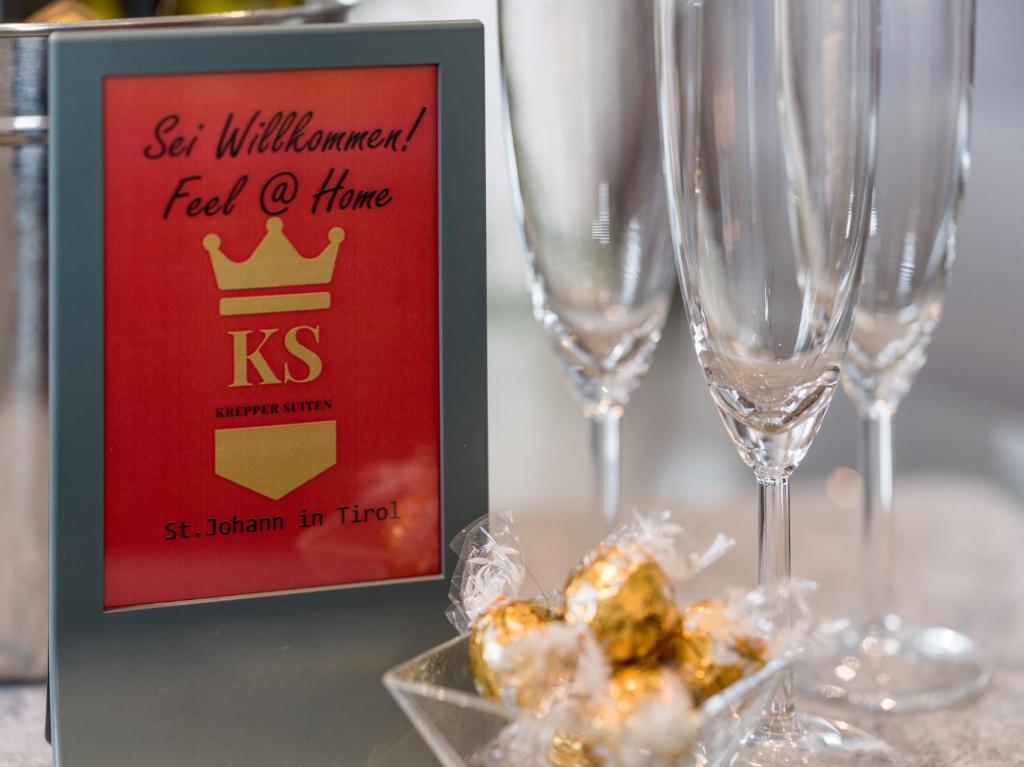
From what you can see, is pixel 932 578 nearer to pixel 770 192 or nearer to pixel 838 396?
pixel 770 192

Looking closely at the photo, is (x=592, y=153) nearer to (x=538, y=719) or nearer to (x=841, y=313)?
(x=841, y=313)

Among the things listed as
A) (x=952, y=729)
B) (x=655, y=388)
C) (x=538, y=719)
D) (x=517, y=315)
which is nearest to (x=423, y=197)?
(x=538, y=719)

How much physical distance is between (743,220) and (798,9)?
0.20ft

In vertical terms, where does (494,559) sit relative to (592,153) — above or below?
below

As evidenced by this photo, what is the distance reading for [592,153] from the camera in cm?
51

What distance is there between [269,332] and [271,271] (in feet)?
0.06

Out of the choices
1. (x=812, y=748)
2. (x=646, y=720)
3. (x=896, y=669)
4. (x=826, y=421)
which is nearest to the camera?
(x=646, y=720)

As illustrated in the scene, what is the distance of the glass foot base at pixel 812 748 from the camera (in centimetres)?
42

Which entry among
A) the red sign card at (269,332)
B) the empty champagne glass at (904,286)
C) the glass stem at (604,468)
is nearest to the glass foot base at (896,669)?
the empty champagne glass at (904,286)

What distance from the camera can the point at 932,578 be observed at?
653mm

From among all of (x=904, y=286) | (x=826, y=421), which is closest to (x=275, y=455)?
(x=904, y=286)

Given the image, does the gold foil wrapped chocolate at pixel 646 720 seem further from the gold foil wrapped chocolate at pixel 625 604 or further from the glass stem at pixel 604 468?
the glass stem at pixel 604 468

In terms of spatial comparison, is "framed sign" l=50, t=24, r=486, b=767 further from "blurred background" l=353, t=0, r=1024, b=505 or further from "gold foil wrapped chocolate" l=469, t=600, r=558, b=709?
"blurred background" l=353, t=0, r=1024, b=505

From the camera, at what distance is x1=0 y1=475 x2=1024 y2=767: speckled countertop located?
46cm
